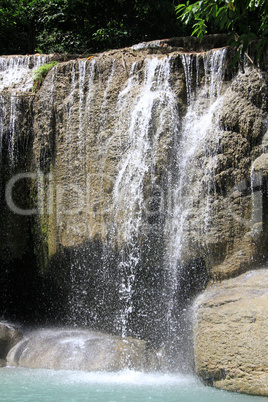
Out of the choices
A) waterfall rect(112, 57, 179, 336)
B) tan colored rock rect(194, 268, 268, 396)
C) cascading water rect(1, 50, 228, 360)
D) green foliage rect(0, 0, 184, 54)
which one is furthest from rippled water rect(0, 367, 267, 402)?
green foliage rect(0, 0, 184, 54)

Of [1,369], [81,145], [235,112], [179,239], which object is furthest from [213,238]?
[1,369]

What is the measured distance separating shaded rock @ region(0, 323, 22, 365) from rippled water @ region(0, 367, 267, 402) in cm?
72

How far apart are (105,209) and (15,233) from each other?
6.81 ft

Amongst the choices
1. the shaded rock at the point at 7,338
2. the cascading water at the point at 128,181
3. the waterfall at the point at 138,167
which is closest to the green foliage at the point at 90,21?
the cascading water at the point at 128,181

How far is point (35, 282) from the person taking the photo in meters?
8.99

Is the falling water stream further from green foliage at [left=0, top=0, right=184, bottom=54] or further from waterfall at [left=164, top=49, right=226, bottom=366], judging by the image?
green foliage at [left=0, top=0, right=184, bottom=54]

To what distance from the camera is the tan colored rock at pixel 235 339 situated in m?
5.12

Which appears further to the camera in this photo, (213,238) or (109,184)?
(109,184)

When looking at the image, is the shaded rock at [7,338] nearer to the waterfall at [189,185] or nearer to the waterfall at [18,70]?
the waterfall at [189,185]

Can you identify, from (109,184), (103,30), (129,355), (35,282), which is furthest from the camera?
(103,30)

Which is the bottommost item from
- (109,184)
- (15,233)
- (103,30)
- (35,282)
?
(35,282)

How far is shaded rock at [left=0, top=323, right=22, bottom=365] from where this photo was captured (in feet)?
23.4

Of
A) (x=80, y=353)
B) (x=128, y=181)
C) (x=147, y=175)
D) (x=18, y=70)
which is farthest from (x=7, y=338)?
(x=18, y=70)

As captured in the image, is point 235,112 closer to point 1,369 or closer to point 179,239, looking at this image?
point 179,239
